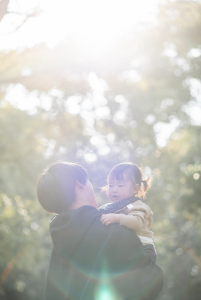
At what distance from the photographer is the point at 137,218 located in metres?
2.01

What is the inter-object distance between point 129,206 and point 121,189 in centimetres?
33

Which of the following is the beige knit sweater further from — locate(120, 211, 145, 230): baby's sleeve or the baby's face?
the baby's face

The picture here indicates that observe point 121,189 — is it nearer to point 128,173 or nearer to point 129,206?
point 128,173

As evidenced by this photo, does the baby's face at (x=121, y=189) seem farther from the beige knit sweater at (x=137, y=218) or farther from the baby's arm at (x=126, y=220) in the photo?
the baby's arm at (x=126, y=220)

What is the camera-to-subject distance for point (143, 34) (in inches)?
283

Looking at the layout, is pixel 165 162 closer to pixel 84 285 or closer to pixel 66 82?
pixel 66 82

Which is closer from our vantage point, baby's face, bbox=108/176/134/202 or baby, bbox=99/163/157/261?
baby, bbox=99/163/157/261

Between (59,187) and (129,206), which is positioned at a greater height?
(59,187)

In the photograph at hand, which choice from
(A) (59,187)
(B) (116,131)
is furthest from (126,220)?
(B) (116,131)

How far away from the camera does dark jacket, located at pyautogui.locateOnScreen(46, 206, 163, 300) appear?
5.77ft

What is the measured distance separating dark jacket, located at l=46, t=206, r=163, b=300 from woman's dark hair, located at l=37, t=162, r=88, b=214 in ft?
0.52

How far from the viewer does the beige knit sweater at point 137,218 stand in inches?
76.7

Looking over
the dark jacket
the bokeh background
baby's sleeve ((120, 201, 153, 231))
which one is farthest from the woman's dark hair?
the bokeh background

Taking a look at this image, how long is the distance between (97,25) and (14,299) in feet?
52.7
